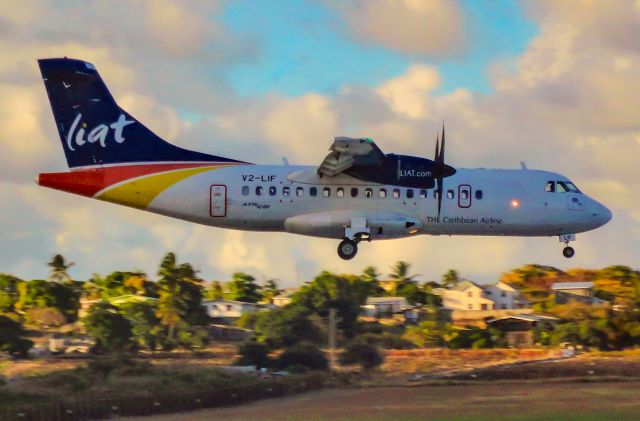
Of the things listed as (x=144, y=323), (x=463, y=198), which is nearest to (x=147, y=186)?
(x=463, y=198)

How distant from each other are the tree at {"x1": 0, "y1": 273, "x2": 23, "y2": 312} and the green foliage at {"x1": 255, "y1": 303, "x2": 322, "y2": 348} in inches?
1356

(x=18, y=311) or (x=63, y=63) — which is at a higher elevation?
(x=63, y=63)

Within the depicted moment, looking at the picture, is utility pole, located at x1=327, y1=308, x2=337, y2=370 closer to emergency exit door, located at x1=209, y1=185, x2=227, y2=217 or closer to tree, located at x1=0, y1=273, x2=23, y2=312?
emergency exit door, located at x1=209, y1=185, x2=227, y2=217

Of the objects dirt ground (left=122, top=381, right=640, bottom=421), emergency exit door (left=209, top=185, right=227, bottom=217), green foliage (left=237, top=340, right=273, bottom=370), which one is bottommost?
dirt ground (left=122, top=381, right=640, bottom=421)

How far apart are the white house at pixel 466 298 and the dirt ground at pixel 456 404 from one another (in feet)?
158

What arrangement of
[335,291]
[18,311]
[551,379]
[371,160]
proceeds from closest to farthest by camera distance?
[371,160]
[551,379]
[335,291]
[18,311]

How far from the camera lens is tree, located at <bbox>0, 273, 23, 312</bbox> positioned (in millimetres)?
89000

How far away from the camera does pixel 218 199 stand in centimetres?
4397

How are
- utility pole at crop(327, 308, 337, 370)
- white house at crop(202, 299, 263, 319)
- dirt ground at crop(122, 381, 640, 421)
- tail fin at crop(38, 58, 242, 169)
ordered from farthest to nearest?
white house at crop(202, 299, 263, 319)
utility pole at crop(327, 308, 337, 370)
dirt ground at crop(122, 381, 640, 421)
tail fin at crop(38, 58, 242, 169)

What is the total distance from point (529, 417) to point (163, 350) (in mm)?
22970

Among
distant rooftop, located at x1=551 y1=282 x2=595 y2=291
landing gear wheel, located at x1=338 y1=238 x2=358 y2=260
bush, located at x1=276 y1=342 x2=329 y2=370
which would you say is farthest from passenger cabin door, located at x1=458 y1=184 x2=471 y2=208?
distant rooftop, located at x1=551 y1=282 x2=595 y2=291

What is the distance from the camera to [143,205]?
147ft

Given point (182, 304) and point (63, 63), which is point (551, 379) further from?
point (63, 63)

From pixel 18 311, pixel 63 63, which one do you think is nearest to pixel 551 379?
pixel 63 63
